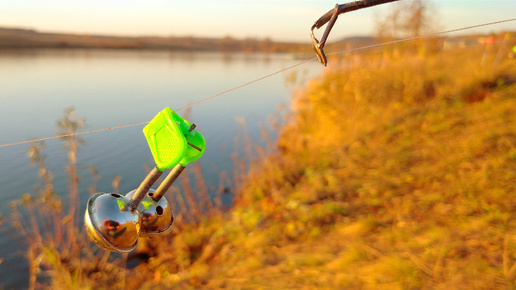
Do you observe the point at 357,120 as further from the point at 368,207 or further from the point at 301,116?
the point at 368,207

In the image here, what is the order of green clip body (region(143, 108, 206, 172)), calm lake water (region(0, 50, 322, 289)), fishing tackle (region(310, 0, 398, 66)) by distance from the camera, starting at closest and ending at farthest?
green clip body (region(143, 108, 206, 172))
fishing tackle (region(310, 0, 398, 66))
calm lake water (region(0, 50, 322, 289))

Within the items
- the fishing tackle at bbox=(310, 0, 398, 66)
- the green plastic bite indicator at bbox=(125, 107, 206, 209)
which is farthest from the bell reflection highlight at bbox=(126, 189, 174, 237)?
the fishing tackle at bbox=(310, 0, 398, 66)

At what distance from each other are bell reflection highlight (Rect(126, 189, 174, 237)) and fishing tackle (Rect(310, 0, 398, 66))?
2.64 feet

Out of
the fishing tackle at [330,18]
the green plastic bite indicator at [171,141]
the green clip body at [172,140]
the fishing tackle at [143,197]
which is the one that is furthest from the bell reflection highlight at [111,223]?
the fishing tackle at [330,18]

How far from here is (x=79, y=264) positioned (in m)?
4.64

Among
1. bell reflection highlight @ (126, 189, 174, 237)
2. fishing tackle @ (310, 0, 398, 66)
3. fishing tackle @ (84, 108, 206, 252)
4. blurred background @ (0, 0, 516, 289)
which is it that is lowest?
blurred background @ (0, 0, 516, 289)

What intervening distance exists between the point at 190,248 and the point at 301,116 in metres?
5.73

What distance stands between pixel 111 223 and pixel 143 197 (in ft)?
0.49

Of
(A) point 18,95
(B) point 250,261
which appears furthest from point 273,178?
(A) point 18,95

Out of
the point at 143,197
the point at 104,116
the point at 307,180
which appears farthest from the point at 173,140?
the point at 104,116

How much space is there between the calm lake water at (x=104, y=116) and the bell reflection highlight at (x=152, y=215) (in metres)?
2.23

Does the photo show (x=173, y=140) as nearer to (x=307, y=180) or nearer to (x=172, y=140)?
(x=172, y=140)

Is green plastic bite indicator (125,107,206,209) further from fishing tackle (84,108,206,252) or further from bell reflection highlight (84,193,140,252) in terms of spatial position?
bell reflection highlight (84,193,140,252)

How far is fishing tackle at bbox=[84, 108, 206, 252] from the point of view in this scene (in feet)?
3.64
